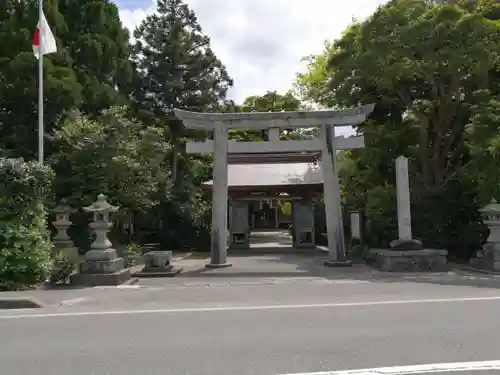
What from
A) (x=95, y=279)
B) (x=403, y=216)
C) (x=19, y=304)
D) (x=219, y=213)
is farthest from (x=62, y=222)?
(x=403, y=216)

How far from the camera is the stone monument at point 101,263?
13.3m

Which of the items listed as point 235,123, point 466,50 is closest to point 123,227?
point 235,123

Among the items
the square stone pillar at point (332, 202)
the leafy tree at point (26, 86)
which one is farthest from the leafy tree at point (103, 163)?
the square stone pillar at point (332, 202)

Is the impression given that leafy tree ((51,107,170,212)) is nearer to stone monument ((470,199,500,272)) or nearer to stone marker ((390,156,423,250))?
stone marker ((390,156,423,250))

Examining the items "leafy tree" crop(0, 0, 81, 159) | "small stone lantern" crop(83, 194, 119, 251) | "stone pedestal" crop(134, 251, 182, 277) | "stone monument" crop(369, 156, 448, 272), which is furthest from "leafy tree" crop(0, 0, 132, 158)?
"stone monument" crop(369, 156, 448, 272)

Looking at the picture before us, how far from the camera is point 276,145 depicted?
56.2 feet

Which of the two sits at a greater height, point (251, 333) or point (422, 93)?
point (422, 93)

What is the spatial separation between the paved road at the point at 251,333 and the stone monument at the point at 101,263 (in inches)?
76.2

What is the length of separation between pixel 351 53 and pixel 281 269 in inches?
381

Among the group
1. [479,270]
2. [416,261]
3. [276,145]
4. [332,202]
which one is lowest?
[479,270]

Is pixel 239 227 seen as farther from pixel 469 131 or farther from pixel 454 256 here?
pixel 469 131

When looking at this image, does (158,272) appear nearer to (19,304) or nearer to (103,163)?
(19,304)

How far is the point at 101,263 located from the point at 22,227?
7.17ft

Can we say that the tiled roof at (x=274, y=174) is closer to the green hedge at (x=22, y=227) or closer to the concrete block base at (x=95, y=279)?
the concrete block base at (x=95, y=279)
